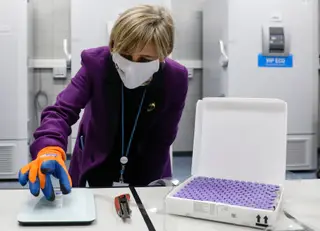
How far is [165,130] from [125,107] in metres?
0.18

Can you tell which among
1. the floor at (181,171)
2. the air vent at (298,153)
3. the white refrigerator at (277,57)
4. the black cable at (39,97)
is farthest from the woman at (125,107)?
the black cable at (39,97)

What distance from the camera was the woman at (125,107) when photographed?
129cm

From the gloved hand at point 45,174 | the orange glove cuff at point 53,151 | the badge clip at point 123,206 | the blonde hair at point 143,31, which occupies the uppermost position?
the blonde hair at point 143,31

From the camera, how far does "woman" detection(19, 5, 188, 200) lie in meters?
1.29

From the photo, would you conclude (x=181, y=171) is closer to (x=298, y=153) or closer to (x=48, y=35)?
(x=298, y=153)

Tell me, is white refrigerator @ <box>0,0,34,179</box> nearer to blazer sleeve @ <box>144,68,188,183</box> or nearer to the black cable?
the black cable

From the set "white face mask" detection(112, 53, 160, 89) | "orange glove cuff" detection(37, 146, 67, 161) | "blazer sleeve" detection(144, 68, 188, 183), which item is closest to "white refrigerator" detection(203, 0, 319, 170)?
"blazer sleeve" detection(144, 68, 188, 183)

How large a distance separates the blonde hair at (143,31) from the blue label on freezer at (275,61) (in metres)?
2.23

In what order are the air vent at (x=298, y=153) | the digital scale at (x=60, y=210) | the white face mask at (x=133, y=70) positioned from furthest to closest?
the air vent at (x=298, y=153) < the white face mask at (x=133, y=70) < the digital scale at (x=60, y=210)

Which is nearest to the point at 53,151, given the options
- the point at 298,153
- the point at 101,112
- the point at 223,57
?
the point at 101,112

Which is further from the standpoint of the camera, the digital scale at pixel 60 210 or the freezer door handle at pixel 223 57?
the freezer door handle at pixel 223 57

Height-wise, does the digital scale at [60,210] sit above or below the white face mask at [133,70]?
below

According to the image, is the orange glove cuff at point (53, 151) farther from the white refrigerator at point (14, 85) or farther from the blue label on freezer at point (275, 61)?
the blue label on freezer at point (275, 61)

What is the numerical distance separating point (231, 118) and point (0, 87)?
2.48 meters
